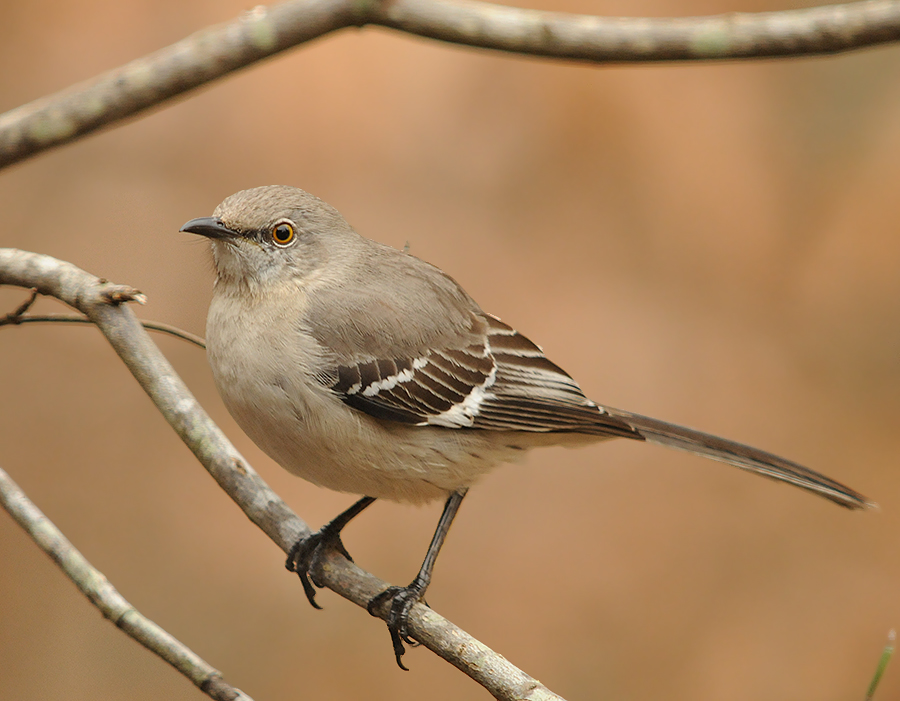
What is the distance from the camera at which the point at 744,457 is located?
11.6 feet

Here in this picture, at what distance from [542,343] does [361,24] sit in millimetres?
4109

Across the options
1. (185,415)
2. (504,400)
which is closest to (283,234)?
(185,415)

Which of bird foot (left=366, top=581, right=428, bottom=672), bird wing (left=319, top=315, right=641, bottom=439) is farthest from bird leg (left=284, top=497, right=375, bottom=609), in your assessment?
bird wing (left=319, top=315, right=641, bottom=439)

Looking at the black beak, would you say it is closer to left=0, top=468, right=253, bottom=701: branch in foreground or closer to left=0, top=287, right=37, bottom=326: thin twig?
left=0, top=287, right=37, bottom=326: thin twig

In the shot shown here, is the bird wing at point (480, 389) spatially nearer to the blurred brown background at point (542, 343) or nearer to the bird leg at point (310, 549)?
the bird leg at point (310, 549)

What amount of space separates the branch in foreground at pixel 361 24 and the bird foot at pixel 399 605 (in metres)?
1.90

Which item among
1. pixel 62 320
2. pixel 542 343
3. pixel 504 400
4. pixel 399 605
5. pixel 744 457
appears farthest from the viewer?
pixel 542 343

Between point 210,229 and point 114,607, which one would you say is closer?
point 114,607

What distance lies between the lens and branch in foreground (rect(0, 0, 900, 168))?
2.60 m

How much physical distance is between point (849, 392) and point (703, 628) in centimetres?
237

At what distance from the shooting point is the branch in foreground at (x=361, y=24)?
260cm

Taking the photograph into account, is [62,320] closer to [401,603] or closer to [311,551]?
[311,551]

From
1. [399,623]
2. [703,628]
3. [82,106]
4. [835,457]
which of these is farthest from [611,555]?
[82,106]

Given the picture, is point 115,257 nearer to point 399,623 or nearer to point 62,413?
point 62,413
